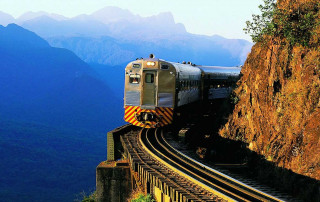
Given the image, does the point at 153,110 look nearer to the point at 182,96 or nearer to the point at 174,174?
the point at 182,96

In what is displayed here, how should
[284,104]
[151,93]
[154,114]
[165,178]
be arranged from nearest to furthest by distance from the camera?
[165,178]
[284,104]
[154,114]
[151,93]

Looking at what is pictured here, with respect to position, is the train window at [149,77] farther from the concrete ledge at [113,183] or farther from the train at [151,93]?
the concrete ledge at [113,183]

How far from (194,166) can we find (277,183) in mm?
5088

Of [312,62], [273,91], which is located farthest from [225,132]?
[312,62]

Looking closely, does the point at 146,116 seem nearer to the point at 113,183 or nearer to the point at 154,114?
the point at 154,114

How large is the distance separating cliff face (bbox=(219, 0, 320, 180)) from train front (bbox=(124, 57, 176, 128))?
523cm

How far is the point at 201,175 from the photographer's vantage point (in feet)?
59.3

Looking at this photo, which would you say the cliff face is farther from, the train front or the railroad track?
the railroad track

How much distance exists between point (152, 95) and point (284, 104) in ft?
26.3

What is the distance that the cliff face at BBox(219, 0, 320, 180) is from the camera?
68.5 feet

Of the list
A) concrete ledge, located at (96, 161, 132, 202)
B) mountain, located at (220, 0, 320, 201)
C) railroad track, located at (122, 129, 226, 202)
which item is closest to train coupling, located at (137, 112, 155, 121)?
railroad track, located at (122, 129, 226, 202)

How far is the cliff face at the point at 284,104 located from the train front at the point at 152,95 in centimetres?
523

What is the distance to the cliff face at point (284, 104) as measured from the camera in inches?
822

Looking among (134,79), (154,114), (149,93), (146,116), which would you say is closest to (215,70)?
(134,79)
